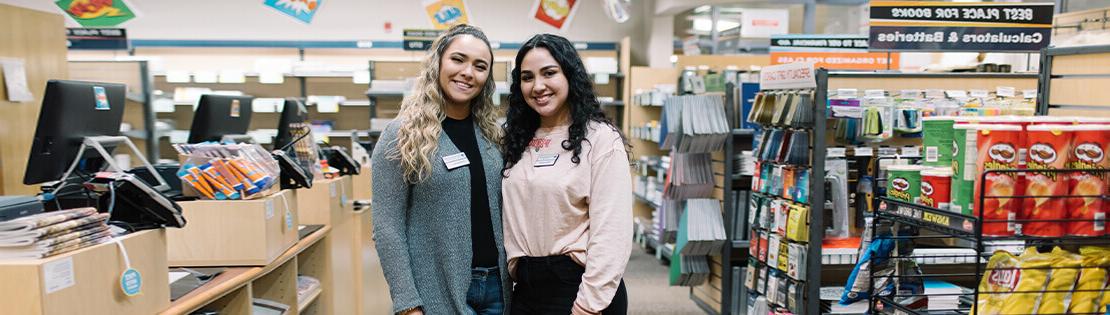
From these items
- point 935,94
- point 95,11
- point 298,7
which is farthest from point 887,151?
point 95,11

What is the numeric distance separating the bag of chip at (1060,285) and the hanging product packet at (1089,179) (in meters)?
0.06

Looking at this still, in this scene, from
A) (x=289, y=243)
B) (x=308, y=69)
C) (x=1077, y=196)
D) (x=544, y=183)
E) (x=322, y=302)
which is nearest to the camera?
(x=1077, y=196)

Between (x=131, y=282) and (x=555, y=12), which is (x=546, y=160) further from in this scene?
(x=555, y=12)


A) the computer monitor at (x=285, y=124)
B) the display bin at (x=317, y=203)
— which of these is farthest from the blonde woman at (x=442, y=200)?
the computer monitor at (x=285, y=124)

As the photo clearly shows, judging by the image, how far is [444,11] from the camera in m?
9.10

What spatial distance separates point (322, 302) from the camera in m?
3.29

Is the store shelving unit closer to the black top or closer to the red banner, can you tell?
the black top

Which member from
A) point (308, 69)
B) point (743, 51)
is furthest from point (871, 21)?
point (308, 69)

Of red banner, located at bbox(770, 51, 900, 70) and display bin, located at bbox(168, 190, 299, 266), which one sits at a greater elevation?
red banner, located at bbox(770, 51, 900, 70)

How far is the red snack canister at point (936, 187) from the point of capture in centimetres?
147

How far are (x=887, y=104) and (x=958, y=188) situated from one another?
2.08m

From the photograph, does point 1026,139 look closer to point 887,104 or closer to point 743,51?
point 887,104

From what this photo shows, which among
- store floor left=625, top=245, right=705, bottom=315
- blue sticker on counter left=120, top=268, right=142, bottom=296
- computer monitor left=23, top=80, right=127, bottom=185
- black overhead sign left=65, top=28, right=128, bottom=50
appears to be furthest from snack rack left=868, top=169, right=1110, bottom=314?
black overhead sign left=65, top=28, right=128, bottom=50

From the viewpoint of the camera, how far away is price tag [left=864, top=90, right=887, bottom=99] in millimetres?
3389
